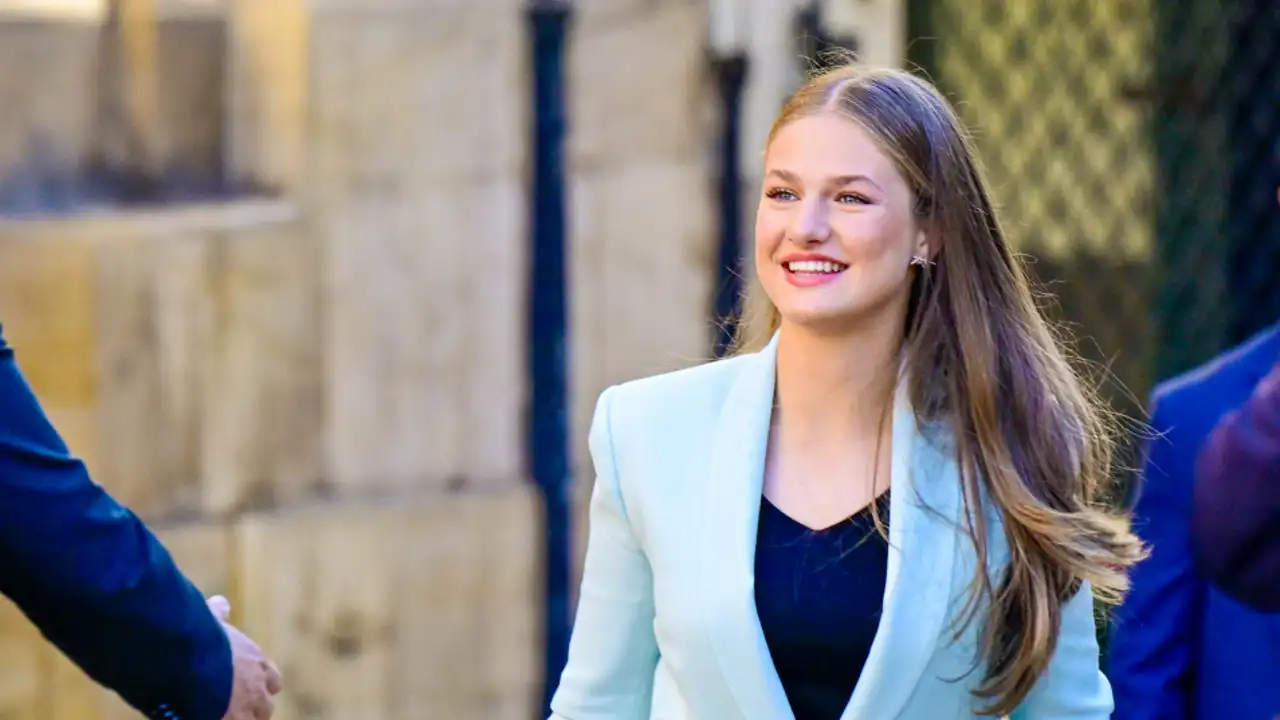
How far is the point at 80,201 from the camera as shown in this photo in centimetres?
525

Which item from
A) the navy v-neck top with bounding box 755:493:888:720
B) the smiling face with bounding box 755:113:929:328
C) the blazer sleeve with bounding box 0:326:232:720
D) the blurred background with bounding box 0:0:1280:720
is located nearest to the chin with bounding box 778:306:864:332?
the smiling face with bounding box 755:113:929:328

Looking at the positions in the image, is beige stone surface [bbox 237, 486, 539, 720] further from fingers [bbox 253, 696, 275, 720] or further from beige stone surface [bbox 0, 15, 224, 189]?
fingers [bbox 253, 696, 275, 720]

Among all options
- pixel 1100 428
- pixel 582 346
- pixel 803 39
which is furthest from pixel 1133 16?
pixel 1100 428

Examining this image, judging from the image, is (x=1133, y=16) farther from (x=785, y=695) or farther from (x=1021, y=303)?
(x=785, y=695)

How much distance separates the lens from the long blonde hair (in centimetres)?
271

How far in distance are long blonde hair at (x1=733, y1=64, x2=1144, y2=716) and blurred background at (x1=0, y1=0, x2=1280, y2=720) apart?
2.18 meters

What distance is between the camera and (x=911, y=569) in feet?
8.89

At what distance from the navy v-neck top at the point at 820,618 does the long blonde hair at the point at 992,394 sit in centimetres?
13

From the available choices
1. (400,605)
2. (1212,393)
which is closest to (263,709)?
(1212,393)

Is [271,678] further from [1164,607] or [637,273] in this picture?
[637,273]

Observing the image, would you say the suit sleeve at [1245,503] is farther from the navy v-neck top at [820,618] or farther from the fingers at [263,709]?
the fingers at [263,709]

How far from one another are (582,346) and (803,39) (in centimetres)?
103

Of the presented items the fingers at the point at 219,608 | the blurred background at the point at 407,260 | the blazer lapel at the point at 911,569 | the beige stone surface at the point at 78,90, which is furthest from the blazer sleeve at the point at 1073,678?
the beige stone surface at the point at 78,90

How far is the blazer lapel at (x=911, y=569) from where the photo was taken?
2.66m
